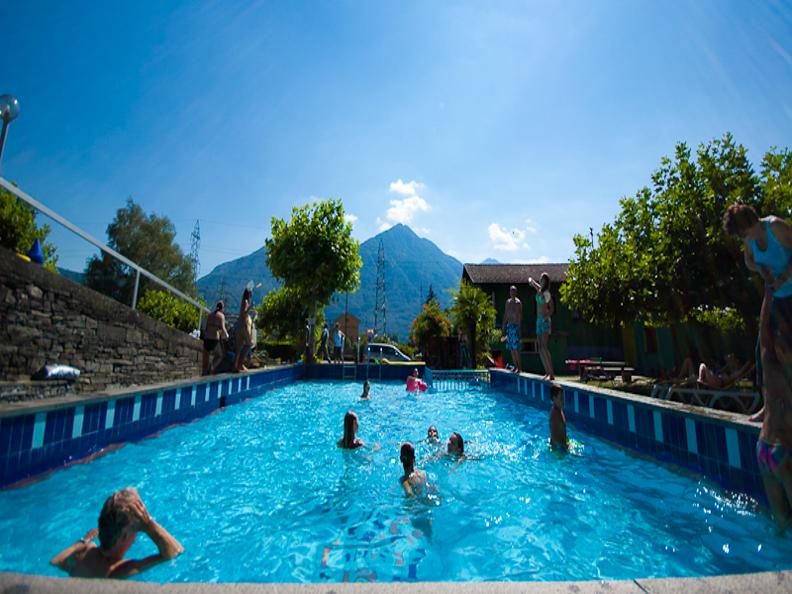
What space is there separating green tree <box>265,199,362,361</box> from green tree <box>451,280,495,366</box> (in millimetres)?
5796

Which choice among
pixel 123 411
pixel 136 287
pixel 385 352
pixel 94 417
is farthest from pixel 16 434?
pixel 385 352

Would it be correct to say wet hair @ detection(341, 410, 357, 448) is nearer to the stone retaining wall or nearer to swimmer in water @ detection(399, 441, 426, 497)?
swimmer in water @ detection(399, 441, 426, 497)

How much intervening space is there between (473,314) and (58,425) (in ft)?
58.1

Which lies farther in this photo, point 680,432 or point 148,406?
point 148,406

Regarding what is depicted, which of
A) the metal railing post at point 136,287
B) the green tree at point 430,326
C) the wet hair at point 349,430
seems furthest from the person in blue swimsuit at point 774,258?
the green tree at point 430,326

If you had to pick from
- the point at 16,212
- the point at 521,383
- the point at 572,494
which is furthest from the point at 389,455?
the point at 16,212

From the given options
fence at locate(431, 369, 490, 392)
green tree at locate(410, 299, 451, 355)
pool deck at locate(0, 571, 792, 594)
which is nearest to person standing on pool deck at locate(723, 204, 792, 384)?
pool deck at locate(0, 571, 792, 594)

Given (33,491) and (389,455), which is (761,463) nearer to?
(389,455)

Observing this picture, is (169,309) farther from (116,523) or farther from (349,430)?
(116,523)

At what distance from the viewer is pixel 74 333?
672cm

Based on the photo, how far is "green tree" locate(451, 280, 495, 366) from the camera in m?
20.2

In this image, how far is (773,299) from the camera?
2891 mm

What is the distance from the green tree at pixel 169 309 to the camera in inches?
456

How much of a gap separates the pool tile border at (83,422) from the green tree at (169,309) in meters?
4.59
